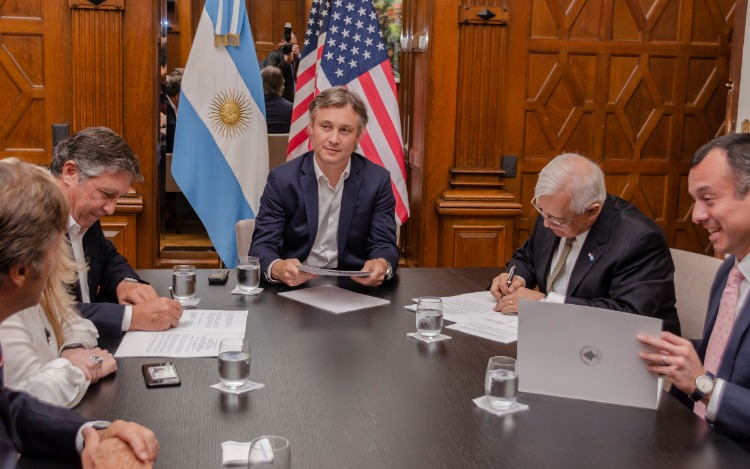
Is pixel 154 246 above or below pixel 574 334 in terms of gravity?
below

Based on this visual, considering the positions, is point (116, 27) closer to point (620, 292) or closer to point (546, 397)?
point (620, 292)

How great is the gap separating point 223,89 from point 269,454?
12.8 feet

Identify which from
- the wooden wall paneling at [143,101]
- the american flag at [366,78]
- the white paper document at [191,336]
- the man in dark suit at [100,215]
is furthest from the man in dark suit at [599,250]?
the wooden wall paneling at [143,101]

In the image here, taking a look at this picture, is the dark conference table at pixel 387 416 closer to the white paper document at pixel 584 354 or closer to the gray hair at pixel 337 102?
the white paper document at pixel 584 354

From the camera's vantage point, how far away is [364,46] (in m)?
5.05

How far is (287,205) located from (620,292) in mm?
1460

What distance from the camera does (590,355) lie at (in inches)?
69.9

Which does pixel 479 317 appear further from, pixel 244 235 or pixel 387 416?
pixel 244 235

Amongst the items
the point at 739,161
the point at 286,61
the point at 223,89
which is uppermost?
the point at 286,61

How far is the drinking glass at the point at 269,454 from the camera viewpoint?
127cm

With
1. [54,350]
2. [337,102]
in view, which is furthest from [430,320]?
[337,102]

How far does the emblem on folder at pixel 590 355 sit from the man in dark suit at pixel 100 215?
114 cm

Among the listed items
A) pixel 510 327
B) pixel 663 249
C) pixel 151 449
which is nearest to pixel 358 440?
pixel 151 449

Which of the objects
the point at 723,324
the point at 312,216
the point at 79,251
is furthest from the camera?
the point at 312,216
